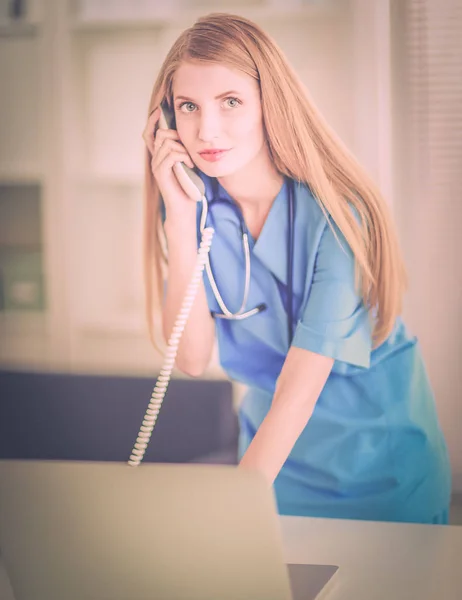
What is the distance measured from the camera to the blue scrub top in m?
1.25

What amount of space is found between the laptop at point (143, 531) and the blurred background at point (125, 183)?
55 cm

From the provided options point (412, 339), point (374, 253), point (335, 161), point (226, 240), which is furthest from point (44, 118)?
point (412, 339)

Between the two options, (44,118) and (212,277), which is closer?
(212,277)

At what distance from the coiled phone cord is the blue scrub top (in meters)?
0.02

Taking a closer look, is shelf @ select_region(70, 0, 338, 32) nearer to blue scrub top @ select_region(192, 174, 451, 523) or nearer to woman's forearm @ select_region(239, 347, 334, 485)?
blue scrub top @ select_region(192, 174, 451, 523)

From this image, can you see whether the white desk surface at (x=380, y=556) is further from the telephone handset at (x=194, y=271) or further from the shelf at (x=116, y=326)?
the shelf at (x=116, y=326)

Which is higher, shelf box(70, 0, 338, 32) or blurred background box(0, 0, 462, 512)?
shelf box(70, 0, 338, 32)

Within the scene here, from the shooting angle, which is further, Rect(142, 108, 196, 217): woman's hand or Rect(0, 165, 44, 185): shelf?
Rect(0, 165, 44, 185): shelf

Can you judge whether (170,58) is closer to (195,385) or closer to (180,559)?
(195,385)

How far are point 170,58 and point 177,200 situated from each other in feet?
0.88

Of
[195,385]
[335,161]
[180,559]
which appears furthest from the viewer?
[195,385]

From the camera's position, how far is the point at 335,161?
127 cm

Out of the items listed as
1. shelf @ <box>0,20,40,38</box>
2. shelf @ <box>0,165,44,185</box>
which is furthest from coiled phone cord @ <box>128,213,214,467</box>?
shelf @ <box>0,20,40,38</box>

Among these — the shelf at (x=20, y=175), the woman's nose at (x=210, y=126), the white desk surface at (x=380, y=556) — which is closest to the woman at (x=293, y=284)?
the woman's nose at (x=210, y=126)
